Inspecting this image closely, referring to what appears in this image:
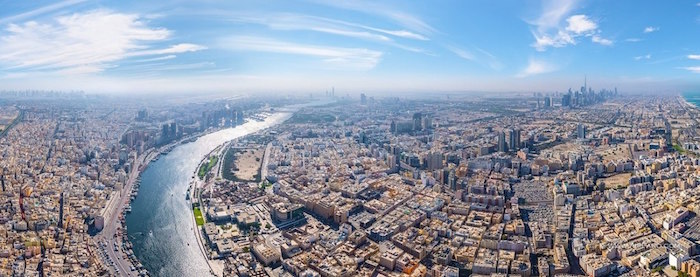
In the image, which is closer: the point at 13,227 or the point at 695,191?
the point at 13,227

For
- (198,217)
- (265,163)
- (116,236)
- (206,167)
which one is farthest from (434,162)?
(116,236)

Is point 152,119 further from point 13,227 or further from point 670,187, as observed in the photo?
point 670,187

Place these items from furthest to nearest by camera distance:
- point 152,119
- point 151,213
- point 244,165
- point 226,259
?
1. point 152,119
2. point 244,165
3. point 151,213
4. point 226,259

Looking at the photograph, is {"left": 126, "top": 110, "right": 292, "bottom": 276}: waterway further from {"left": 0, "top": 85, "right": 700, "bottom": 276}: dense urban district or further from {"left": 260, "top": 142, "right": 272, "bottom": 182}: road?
{"left": 260, "top": 142, "right": 272, "bottom": 182}: road

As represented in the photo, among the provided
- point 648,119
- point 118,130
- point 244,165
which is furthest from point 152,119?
point 648,119

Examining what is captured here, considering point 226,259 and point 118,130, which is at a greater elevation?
point 118,130

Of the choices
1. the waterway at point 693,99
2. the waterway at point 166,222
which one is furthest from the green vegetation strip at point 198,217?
the waterway at point 693,99

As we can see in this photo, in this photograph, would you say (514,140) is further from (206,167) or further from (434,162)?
(206,167)
